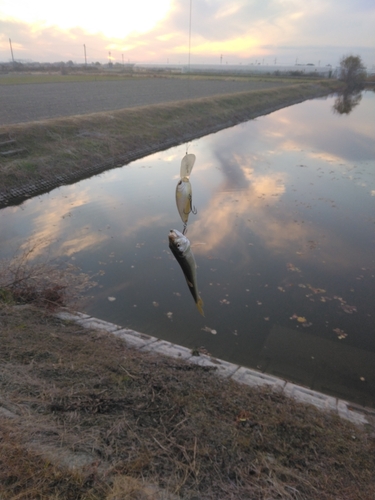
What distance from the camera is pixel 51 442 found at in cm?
289

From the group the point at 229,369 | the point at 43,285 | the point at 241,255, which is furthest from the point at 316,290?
the point at 43,285

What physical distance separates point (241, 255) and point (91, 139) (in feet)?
35.4

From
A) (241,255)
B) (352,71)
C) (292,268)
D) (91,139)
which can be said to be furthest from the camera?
(352,71)

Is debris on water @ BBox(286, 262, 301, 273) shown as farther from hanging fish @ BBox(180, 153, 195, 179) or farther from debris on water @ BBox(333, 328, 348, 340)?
hanging fish @ BBox(180, 153, 195, 179)

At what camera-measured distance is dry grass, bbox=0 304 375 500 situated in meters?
2.63

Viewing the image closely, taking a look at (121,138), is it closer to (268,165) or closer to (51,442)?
(268,165)

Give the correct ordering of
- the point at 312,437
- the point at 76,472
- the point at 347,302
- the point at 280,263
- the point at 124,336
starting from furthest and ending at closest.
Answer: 1. the point at 280,263
2. the point at 347,302
3. the point at 124,336
4. the point at 312,437
5. the point at 76,472

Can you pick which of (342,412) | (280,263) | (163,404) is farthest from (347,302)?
(163,404)

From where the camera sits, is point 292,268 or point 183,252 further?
point 292,268

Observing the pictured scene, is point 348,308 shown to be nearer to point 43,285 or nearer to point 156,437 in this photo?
point 156,437

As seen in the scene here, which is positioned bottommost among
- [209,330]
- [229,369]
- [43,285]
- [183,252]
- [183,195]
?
[209,330]

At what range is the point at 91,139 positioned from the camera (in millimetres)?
15969

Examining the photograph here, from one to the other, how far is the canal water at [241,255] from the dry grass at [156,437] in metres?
1.57

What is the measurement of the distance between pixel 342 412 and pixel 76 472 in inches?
124
